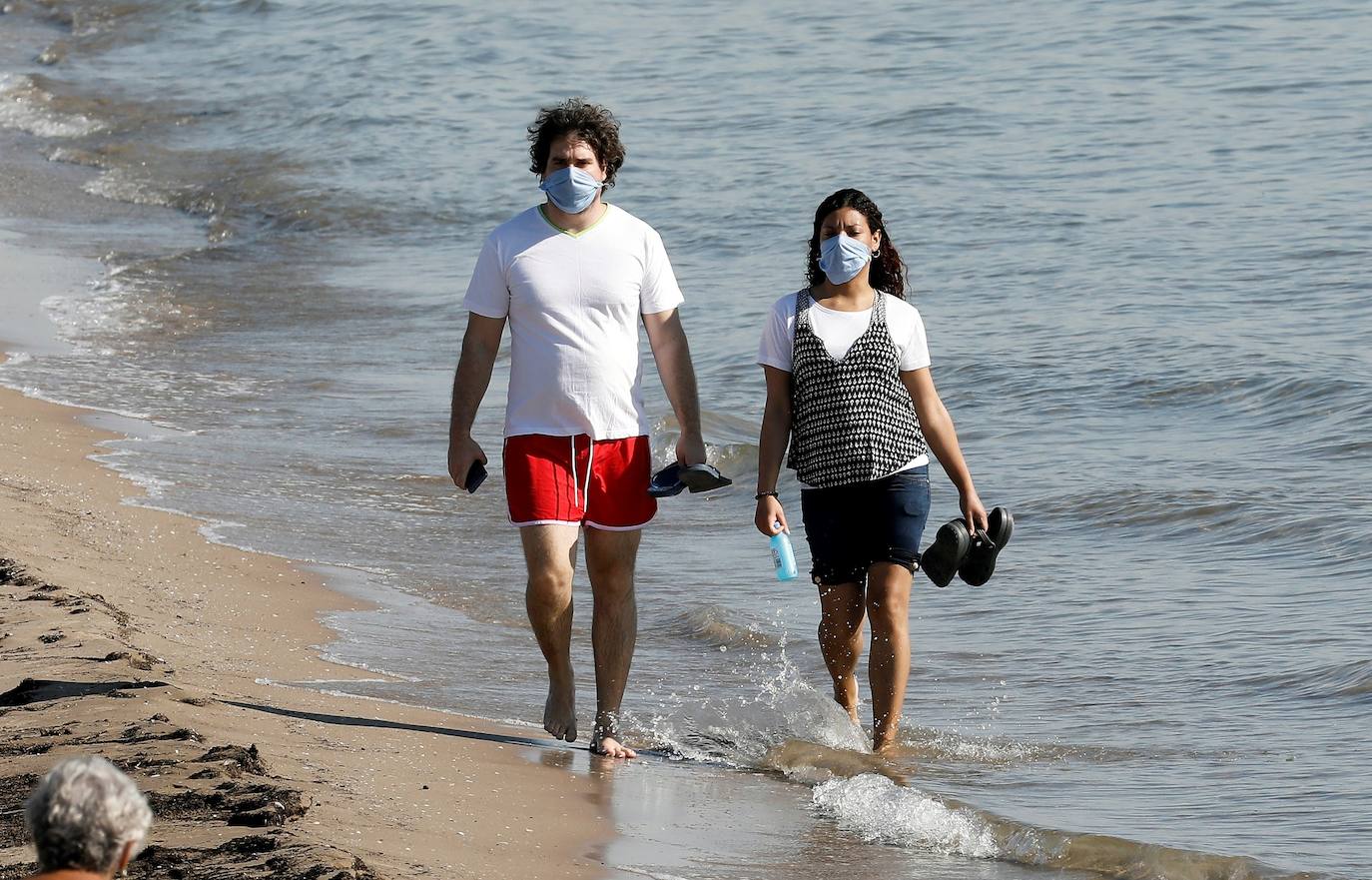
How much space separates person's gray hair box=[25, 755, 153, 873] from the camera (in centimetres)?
252

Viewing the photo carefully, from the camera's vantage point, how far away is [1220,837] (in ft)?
16.0

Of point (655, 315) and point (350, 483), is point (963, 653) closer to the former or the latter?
point (655, 315)

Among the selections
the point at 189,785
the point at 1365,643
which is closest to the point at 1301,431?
the point at 1365,643

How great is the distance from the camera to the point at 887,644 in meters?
5.39

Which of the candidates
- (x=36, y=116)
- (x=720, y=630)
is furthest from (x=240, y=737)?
(x=36, y=116)

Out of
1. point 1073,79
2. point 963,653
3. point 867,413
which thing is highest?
point 1073,79

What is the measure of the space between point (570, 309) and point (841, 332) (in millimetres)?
774

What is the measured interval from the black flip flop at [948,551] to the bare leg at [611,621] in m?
0.85

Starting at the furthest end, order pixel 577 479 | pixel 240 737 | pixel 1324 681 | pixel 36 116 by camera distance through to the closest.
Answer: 1. pixel 36 116
2. pixel 1324 681
3. pixel 577 479
4. pixel 240 737

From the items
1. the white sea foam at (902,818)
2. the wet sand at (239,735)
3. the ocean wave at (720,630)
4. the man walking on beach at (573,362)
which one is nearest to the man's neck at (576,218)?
the man walking on beach at (573,362)

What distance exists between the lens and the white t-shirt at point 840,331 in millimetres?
5215

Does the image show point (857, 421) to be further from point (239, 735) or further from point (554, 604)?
point (239, 735)

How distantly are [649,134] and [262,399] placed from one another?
9.58m

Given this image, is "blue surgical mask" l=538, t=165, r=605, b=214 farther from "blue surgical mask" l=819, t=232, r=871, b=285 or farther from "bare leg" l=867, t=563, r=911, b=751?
"bare leg" l=867, t=563, r=911, b=751
